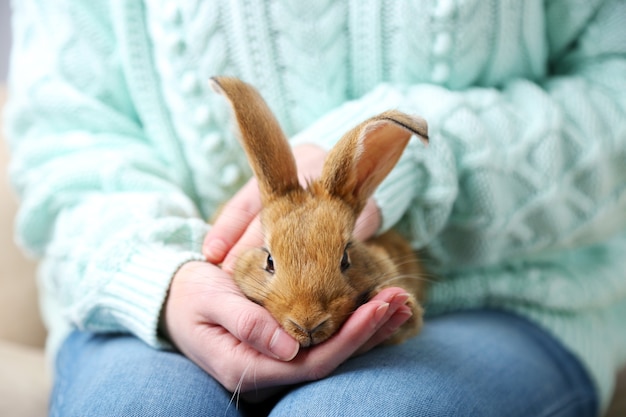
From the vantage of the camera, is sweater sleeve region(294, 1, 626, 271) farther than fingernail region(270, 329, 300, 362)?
Yes

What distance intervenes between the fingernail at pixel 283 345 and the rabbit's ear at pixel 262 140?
0.17m

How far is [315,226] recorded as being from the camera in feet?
2.09

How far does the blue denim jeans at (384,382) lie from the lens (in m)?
0.63

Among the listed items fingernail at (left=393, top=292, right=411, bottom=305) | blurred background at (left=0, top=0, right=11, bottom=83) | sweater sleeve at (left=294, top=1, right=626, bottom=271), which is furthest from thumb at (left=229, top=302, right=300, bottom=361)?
blurred background at (left=0, top=0, right=11, bottom=83)

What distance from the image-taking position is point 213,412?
2.10 feet

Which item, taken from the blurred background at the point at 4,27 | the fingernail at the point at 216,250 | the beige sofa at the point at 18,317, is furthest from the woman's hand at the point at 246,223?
the blurred background at the point at 4,27

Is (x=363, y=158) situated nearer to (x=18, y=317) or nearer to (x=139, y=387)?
(x=139, y=387)

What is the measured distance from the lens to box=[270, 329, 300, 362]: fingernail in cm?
58

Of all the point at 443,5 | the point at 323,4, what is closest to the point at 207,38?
the point at 323,4

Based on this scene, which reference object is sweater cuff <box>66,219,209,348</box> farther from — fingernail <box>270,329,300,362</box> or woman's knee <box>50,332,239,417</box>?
fingernail <box>270,329,300,362</box>

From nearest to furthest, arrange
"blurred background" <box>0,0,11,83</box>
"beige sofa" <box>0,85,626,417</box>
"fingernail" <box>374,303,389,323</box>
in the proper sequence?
"fingernail" <box>374,303,389,323</box> < "beige sofa" <box>0,85,626,417</box> < "blurred background" <box>0,0,11,83</box>

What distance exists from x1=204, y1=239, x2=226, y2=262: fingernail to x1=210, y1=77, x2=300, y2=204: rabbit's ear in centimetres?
8

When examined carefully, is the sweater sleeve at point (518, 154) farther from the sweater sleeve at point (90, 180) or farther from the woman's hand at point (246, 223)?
the sweater sleeve at point (90, 180)

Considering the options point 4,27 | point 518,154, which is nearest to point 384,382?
point 518,154
